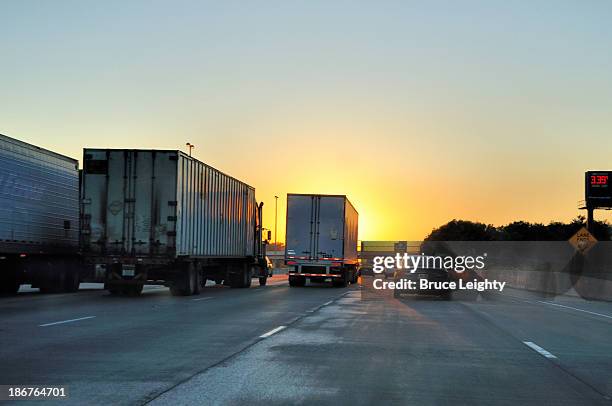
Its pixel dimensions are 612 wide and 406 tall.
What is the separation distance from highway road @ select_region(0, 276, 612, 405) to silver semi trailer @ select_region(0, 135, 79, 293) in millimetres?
4454

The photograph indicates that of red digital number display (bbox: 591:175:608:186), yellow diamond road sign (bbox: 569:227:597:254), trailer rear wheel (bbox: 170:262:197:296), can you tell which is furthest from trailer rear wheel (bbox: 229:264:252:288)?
red digital number display (bbox: 591:175:608:186)

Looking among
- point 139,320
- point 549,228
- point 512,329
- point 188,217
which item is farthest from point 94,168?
point 549,228

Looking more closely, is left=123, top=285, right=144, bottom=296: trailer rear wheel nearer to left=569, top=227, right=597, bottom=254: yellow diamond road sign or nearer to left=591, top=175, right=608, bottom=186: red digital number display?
left=569, top=227, right=597, bottom=254: yellow diamond road sign

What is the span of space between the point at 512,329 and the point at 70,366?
33.2 feet

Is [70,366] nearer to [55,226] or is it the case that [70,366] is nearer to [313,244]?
[55,226]

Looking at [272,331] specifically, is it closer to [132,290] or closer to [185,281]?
[185,281]

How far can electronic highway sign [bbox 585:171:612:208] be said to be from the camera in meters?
58.1

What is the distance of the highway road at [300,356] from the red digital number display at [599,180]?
43.4 meters

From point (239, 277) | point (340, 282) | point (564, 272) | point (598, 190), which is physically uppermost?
point (598, 190)

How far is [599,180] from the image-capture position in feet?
193

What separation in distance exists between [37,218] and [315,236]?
16800 mm

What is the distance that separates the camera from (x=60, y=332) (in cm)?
1300

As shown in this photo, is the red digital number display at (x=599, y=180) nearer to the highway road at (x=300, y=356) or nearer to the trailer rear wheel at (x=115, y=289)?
the highway road at (x=300, y=356)

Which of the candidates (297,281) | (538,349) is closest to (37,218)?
(297,281)
